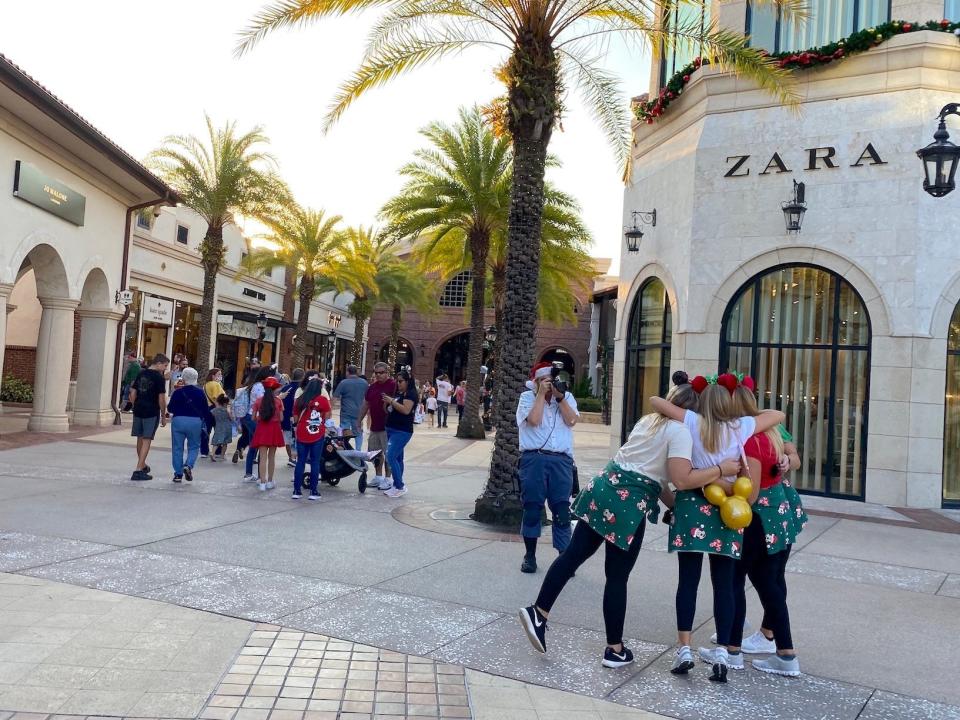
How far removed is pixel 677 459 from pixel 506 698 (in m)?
1.49

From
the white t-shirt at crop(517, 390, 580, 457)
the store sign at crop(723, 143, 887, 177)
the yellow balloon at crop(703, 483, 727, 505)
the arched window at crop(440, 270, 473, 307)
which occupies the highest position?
the arched window at crop(440, 270, 473, 307)

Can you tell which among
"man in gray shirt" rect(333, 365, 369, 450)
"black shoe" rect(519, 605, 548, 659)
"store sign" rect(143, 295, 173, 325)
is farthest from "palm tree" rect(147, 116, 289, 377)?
"black shoe" rect(519, 605, 548, 659)

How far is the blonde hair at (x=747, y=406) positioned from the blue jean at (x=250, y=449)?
761 centimetres

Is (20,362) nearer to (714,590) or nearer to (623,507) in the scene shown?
(623,507)

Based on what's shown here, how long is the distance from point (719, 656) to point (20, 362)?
24.6m

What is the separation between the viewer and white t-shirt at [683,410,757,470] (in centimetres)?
438

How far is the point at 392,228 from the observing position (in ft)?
77.7

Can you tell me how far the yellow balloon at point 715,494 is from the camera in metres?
4.34

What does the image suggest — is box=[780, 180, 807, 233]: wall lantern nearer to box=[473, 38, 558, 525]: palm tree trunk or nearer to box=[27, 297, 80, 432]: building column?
box=[473, 38, 558, 525]: palm tree trunk

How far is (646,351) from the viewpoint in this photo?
50.8ft

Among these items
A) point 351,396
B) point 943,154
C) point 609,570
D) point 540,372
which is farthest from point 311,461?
point 943,154

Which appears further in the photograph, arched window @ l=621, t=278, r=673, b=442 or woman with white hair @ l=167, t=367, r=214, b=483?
arched window @ l=621, t=278, r=673, b=442

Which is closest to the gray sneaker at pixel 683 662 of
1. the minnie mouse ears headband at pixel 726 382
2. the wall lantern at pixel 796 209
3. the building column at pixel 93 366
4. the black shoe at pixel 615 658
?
the black shoe at pixel 615 658

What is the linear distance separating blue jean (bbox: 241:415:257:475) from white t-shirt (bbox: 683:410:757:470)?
7.48 meters
